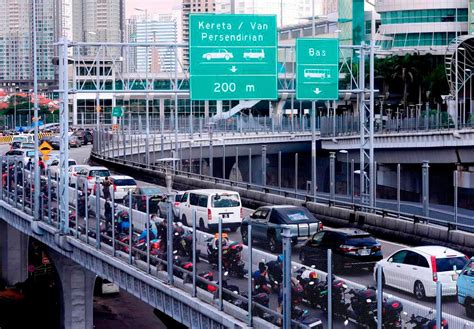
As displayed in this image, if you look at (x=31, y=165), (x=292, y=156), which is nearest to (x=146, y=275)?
(x=31, y=165)

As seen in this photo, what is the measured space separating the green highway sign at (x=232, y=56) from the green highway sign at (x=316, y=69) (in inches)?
86.8

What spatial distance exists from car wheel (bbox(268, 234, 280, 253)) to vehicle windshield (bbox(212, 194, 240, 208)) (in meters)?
11.5

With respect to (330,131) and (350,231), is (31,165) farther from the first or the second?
(330,131)

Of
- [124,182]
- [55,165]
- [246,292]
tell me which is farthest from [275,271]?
[55,165]

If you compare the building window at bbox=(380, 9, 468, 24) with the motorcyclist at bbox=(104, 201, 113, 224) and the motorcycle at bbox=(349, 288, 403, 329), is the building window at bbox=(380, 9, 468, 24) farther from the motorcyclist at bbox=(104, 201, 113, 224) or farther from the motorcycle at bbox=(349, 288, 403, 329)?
the motorcycle at bbox=(349, 288, 403, 329)

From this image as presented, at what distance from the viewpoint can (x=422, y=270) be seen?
17.7m

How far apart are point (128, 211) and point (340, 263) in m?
9.33

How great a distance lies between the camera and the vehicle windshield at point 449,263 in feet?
59.6

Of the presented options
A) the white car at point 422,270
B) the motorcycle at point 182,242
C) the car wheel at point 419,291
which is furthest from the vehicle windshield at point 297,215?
the car wheel at point 419,291

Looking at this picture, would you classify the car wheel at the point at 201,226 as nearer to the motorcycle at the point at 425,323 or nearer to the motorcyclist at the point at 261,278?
the motorcyclist at the point at 261,278

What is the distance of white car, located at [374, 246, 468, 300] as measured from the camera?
15.4 metres

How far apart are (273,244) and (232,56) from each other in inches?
773

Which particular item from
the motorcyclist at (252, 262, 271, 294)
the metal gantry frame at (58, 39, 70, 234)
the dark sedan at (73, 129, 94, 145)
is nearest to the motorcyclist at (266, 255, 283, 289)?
the motorcyclist at (252, 262, 271, 294)

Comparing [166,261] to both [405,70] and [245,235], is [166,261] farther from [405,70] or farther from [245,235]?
[405,70]
